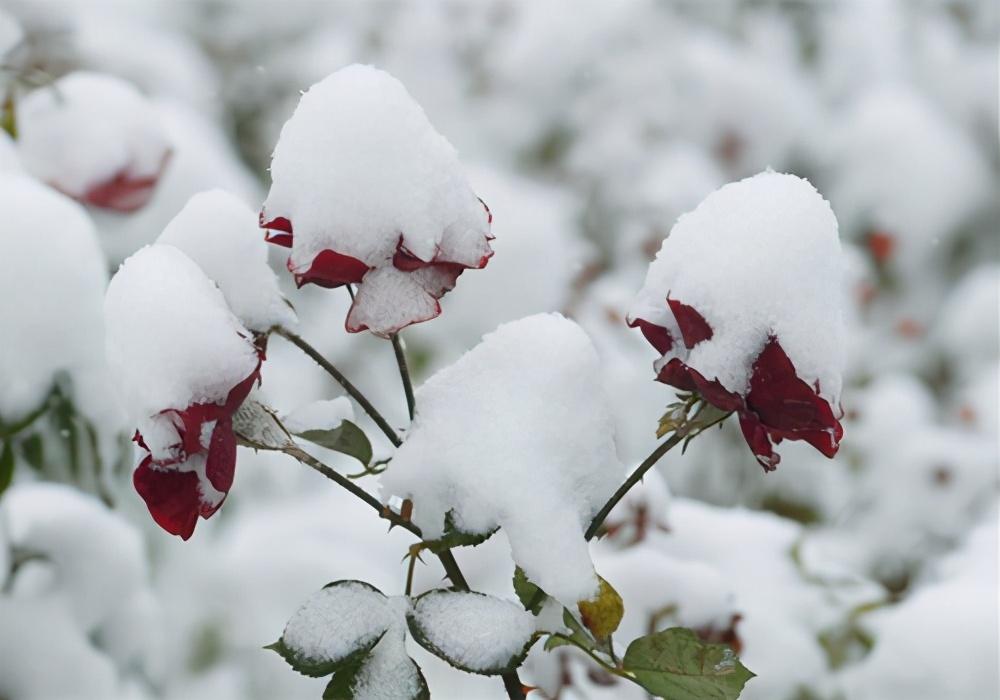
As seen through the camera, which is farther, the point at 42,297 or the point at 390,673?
the point at 42,297

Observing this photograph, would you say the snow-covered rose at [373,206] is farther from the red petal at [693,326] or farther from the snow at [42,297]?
the snow at [42,297]

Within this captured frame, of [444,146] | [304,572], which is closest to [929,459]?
[304,572]

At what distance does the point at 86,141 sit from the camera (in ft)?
2.35

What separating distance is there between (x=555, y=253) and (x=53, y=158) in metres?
1.06

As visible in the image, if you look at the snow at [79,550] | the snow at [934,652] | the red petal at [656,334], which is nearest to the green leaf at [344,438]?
the red petal at [656,334]

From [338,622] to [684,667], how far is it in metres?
0.13

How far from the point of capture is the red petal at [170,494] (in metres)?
0.36

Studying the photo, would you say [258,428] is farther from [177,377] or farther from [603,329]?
[603,329]

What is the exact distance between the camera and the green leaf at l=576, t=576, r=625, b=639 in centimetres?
38

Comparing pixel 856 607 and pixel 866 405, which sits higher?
pixel 866 405

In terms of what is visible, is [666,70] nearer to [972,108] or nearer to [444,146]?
[972,108]

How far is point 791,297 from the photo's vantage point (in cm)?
37

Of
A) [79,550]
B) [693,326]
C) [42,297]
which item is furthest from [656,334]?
[79,550]

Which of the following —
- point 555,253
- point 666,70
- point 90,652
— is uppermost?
point 666,70
